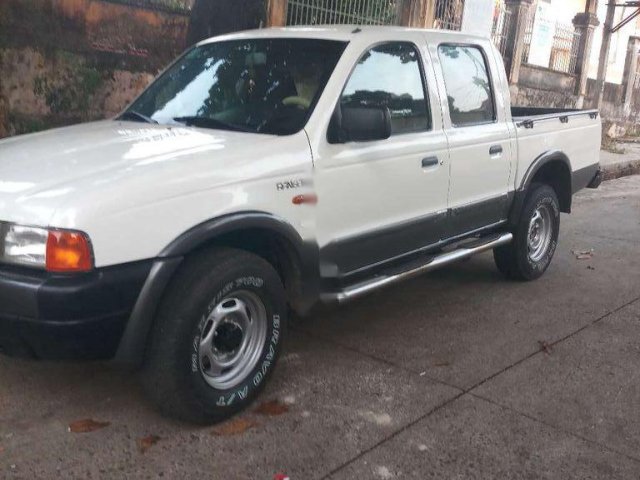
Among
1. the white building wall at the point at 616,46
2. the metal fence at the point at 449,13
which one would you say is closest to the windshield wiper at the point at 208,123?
the metal fence at the point at 449,13

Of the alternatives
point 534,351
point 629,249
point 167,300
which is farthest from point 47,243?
point 629,249

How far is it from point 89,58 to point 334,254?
5140 millimetres

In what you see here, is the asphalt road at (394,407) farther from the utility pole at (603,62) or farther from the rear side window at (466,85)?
the utility pole at (603,62)

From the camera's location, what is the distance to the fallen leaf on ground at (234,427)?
3.54 m

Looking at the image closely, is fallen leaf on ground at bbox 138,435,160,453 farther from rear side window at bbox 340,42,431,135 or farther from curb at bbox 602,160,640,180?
curb at bbox 602,160,640,180

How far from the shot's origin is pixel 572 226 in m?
8.68

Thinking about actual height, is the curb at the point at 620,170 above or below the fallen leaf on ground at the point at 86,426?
above

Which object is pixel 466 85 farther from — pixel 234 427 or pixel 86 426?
pixel 86 426

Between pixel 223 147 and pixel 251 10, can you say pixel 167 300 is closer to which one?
pixel 223 147

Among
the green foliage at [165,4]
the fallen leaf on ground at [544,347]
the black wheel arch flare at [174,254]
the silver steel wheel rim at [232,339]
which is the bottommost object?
the fallen leaf on ground at [544,347]

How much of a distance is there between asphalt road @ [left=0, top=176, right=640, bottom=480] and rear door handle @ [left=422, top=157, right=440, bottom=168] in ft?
3.70

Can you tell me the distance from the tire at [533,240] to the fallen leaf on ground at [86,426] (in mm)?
3593

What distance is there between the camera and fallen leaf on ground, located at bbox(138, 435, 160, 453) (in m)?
3.36

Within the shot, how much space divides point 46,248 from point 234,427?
1262 millimetres
